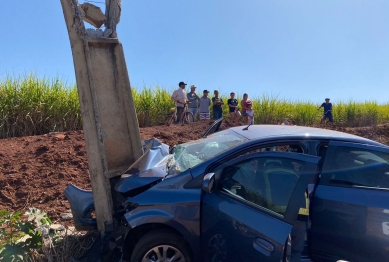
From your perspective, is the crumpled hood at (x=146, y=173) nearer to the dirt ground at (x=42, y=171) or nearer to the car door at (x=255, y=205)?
the car door at (x=255, y=205)

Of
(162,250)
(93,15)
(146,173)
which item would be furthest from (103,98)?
(162,250)

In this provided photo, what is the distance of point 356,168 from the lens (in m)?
3.38

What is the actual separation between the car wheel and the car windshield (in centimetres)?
66

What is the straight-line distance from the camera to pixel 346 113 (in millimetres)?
23000

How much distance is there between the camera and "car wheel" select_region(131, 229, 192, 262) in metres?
3.21

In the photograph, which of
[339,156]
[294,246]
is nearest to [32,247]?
[294,246]

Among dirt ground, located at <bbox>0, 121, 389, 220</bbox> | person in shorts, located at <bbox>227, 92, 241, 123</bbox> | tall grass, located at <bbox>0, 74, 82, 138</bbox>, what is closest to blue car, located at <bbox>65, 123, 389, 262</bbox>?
dirt ground, located at <bbox>0, 121, 389, 220</bbox>

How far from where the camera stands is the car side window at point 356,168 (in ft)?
10.8

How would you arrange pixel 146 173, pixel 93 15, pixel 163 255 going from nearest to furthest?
pixel 163 255, pixel 146 173, pixel 93 15

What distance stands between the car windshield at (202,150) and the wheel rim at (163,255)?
0.74m

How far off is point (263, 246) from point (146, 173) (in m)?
1.42

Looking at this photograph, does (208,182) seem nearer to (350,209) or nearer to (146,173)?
(146,173)

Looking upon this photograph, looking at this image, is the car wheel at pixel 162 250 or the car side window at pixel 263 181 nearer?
the car side window at pixel 263 181

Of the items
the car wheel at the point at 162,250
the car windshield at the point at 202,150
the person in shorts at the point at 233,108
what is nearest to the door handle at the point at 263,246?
the car wheel at the point at 162,250
